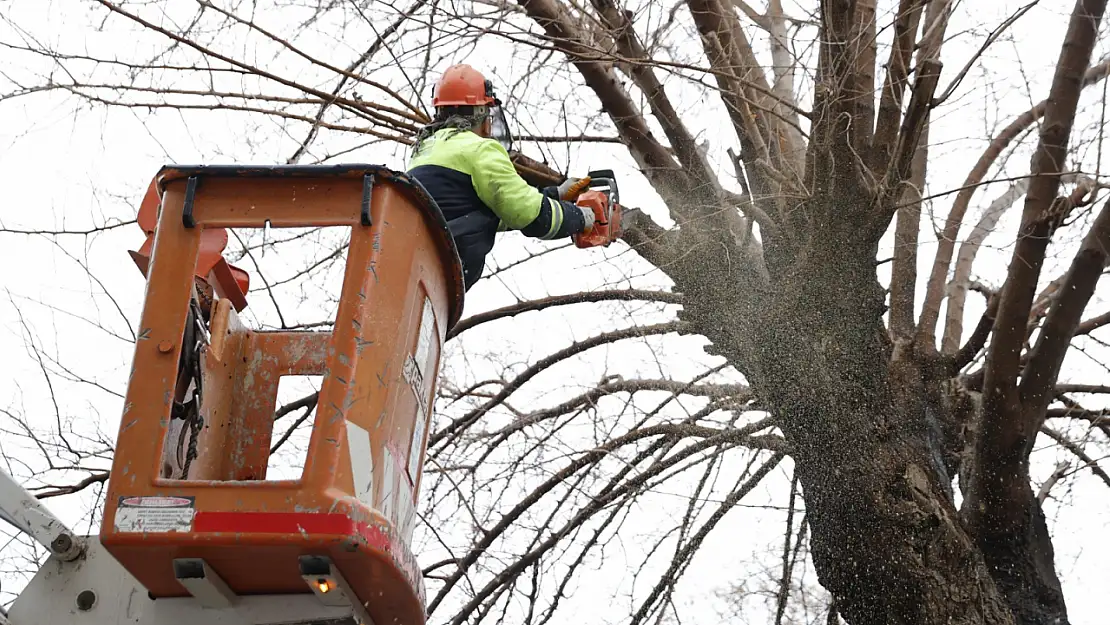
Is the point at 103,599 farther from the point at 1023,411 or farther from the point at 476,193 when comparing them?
the point at 1023,411

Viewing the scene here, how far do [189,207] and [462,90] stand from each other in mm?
1897

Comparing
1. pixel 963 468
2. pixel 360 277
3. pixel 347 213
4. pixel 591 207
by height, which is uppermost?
pixel 591 207

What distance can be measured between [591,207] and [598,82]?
602 millimetres

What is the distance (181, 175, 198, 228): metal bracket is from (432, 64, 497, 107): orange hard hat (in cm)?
183

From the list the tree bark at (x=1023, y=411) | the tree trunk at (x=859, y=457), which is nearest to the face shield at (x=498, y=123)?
the tree trunk at (x=859, y=457)

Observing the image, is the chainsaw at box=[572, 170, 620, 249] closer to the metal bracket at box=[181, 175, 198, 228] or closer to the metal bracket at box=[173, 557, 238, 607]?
the metal bracket at box=[181, 175, 198, 228]

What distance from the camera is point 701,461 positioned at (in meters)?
5.77

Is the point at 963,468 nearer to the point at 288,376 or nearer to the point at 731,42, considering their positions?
the point at 731,42

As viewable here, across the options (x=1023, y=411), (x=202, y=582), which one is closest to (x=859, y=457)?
(x=1023, y=411)

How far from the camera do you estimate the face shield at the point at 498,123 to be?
4.69 meters

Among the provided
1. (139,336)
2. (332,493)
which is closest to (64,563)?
(139,336)

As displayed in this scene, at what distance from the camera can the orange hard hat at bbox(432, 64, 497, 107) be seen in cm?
469

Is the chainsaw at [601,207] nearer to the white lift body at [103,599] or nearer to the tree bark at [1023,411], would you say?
the tree bark at [1023,411]

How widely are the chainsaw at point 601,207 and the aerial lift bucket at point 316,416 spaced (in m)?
1.53
